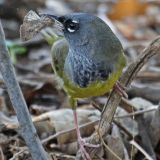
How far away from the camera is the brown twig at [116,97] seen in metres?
3.07

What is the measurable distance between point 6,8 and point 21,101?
171 inches

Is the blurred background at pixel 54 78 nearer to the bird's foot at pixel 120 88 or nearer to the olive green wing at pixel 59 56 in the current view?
the olive green wing at pixel 59 56

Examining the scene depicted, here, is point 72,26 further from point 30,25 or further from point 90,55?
point 30,25

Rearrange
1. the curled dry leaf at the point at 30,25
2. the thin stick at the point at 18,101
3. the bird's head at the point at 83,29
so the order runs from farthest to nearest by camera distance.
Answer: the bird's head at the point at 83,29, the curled dry leaf at the point at 30,25, the thin stick at the point at 18,101

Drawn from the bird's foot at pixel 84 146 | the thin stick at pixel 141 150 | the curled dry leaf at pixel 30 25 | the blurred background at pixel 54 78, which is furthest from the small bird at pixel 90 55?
the thin stick at pixel 141 150

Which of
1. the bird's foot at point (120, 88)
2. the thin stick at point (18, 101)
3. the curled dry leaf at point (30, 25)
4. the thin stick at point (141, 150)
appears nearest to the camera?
the thin stick at point (18, 101)

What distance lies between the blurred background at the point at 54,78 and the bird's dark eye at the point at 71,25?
24 centimetres

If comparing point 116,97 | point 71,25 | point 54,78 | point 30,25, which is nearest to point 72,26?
point 71,25

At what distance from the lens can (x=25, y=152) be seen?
3.49 metres

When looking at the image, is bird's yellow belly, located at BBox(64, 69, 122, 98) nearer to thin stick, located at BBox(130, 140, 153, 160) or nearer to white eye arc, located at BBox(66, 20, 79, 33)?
white eye arc, located at BBox(66, 20, 79, 33)

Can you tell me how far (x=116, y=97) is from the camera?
317cm

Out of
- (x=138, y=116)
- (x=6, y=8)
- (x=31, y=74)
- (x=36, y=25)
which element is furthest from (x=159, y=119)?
(x=6, y=8)

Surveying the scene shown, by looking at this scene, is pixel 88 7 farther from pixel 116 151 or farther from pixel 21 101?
pixel 21 101

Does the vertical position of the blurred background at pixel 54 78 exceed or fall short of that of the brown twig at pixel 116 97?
it falls short
